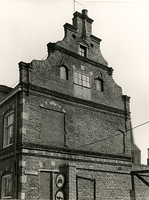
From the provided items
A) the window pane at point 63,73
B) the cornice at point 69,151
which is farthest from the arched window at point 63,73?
the cornice at point 69,151

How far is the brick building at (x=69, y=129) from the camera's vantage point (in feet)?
55.7

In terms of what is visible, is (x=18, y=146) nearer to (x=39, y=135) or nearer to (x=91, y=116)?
(x=39, y=135)

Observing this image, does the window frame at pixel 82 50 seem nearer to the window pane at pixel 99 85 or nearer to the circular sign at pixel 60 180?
the window pane at pixel 99 85

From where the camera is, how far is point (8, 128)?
1903 centimetres

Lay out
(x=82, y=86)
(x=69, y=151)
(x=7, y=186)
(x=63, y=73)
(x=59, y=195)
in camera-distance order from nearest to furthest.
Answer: (x=59, y=195)
(x=7, y=186)
(x=69, y=151)
(x=63, y=73)
(x=82, y=86)

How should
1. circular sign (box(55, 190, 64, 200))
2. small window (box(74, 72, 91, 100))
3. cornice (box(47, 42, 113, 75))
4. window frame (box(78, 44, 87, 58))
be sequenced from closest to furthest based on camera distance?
1. circular sign (box(55, 190, 64, 200))
2. cornice (box(47, 42, 113, 75))
3. small window (box(74, 72, 91, 100))
4. window frame (box(78, 44, 87, 58))

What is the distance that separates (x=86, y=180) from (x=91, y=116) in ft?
15.2

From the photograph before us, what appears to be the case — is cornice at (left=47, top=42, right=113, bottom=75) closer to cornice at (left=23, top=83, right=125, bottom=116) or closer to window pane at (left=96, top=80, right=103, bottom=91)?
window pane at (left=96, top=80, right=103, bottom=91)

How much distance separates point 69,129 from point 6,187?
543 centimetres

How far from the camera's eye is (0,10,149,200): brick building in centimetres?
1697

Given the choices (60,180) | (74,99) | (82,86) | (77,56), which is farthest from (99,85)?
(60,180)

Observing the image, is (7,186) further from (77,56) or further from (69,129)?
(77,56)

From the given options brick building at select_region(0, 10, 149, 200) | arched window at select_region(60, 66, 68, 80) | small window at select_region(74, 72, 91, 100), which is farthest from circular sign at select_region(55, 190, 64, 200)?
arched window at select_region(60, 66, 68, 80)

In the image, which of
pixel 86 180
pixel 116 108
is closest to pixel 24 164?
pixel 86 180
